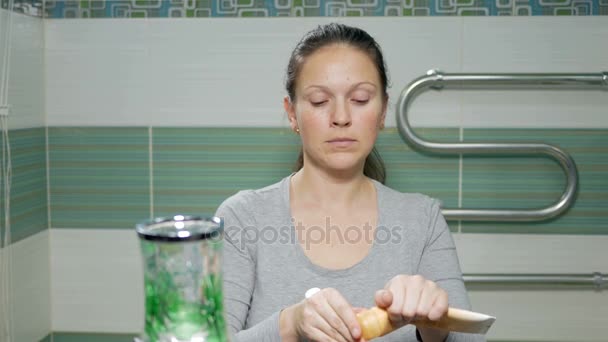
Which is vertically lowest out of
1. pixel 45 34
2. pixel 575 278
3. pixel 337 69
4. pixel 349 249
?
pixel 575 278

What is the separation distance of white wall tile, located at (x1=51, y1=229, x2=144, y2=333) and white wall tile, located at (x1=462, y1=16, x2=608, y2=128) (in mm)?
952

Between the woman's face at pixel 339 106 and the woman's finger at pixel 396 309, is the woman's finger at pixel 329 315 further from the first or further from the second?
the woman's face at pixel 339 106

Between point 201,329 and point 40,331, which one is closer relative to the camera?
point 201,329

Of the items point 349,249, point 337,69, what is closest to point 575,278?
point 349,249

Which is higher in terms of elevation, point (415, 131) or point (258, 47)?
point (258, 47)

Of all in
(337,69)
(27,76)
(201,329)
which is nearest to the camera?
(201,329)

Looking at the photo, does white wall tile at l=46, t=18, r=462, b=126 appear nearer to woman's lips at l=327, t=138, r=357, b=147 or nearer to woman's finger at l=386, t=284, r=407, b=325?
woman's lips at l=327, t=138, r=357, b=147

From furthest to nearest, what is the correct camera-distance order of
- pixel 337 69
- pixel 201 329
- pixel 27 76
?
1. pixel 27 76
2. pixel 337 69
3. pixel 201 329

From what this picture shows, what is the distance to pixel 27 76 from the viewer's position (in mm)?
1594

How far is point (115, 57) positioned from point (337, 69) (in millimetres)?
744

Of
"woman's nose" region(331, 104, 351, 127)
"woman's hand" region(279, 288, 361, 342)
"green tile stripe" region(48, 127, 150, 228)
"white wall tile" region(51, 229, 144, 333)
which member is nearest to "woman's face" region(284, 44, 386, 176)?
"woman's nose" region(331, 104, 351, 127)

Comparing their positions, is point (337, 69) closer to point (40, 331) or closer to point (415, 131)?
point (415, 131)

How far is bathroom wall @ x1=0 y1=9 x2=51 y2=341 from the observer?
60.0 inches

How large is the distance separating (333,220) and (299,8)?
2.08ft
